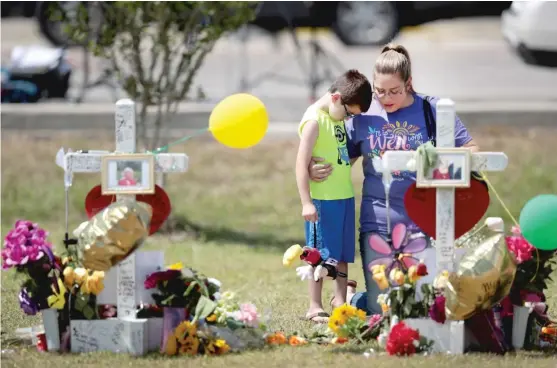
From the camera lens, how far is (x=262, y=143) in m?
12.5

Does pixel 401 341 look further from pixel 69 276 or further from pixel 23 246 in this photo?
pixel 23 246

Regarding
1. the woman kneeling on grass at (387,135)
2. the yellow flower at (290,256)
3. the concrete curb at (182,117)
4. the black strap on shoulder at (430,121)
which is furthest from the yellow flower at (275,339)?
the concrete curb at (182,117)

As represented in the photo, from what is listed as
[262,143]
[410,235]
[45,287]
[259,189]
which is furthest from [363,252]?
[262,143]

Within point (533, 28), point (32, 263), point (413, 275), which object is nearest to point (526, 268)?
point (413, 275)

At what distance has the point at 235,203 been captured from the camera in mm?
11094

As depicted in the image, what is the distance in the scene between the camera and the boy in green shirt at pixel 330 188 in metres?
5.76

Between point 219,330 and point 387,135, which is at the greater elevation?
point 387,135

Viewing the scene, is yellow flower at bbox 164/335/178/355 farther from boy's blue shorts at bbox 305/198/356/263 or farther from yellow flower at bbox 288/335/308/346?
boy's blue shorts at bbox 305/198/356/263

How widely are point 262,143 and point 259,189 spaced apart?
47.2 inches

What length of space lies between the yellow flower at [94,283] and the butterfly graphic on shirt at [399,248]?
1.34 metres

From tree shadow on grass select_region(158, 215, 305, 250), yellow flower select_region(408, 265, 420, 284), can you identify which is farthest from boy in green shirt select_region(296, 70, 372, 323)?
tree shadow on grass select_region(158, 215, 305, 250)

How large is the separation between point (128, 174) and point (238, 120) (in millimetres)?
596

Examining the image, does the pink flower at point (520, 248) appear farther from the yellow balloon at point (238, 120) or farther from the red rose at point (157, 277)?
the red rose at point (157, 277)

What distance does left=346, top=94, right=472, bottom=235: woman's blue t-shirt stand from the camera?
5.67 metres
